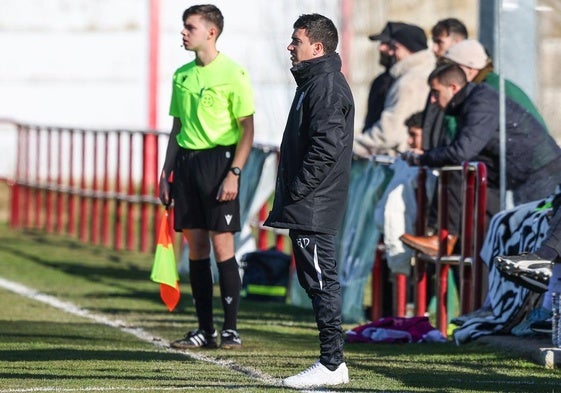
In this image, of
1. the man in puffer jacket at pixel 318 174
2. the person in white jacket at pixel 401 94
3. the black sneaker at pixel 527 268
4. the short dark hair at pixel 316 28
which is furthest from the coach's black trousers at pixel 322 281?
the person in white jacket at pixel 401 94

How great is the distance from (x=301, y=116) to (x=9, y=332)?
10.9 feet

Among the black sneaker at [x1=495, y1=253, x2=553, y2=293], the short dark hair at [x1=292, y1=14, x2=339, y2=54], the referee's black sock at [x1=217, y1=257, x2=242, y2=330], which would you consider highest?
the short dark hair at [x1=292, y1=14, x2=339, y2=54]

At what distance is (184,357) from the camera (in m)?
10.8

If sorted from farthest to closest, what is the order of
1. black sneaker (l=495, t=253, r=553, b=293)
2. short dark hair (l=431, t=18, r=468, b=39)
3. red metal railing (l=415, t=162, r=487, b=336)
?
short dark hair (l=431, t=18, r=468, b=39) → red metal railing (l=415, t=162, r=487, b=336) → black sneaker (l=495, t=253, r=553, b=293)

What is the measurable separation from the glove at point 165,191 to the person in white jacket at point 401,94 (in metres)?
2.95

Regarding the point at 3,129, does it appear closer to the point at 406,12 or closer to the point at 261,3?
the point at 261,3

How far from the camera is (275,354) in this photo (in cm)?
1102

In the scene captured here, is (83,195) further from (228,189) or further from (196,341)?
(228,189)

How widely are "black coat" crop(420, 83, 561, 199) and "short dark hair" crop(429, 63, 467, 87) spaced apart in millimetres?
73

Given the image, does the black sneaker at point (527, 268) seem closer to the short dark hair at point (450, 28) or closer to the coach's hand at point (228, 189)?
the coach's hand at point (228, 189)

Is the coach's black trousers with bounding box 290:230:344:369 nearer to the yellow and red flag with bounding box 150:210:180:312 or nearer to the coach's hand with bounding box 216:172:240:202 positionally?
the coach's hand with bounding box 216:172:240:202

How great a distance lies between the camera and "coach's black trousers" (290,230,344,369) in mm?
9453

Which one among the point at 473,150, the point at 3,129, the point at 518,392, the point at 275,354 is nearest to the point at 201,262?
the point at 275,354

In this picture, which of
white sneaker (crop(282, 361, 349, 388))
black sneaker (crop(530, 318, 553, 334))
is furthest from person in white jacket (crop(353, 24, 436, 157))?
white sneaker (crop(282, 361, 349, 388))
